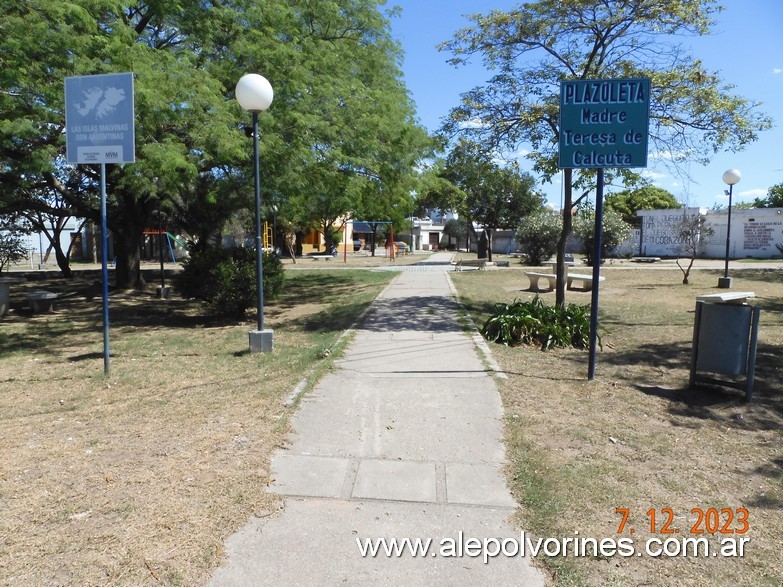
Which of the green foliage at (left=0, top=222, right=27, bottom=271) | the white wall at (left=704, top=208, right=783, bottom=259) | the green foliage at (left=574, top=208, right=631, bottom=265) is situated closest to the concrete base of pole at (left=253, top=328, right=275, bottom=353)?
the green foliage at (left=0, top=222, right=27, bottom=271)

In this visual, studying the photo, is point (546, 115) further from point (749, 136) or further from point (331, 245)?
point (331, 245)

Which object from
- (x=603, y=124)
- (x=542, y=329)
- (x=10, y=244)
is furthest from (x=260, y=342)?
(x=10, y=244)

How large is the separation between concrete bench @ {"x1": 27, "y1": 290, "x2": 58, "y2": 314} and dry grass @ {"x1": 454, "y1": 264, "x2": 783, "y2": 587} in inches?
425

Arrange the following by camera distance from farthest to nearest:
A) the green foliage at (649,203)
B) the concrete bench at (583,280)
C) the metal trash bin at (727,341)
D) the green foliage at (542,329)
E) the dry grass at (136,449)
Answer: the green foliage at (649,203)
the concrete bench at (583,280)
the green foliage at (542,329)
the metal trash bin at (727,341)
the dry grass at (136,449)

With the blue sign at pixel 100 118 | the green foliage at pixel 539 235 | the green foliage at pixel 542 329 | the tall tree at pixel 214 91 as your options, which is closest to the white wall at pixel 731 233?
the green foliage at pixel 539 235

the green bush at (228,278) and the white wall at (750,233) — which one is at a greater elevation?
the white wall at (750,233)

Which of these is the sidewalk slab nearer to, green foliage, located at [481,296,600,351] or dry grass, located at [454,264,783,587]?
dry grass, located at [454,264,783,587]

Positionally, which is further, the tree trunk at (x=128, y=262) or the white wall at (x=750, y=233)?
the white wall at (x=750, y=233)

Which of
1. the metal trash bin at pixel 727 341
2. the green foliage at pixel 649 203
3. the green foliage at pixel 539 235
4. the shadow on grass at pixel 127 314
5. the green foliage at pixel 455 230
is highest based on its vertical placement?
the green foliage at pixel 649 203

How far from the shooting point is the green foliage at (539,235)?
Answer: 27.1 metres

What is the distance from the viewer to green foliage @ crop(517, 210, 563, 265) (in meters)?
27.1

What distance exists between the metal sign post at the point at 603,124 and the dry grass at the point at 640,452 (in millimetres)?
987

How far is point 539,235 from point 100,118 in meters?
23.2

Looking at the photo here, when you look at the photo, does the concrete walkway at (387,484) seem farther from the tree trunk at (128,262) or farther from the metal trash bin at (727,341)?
the tree trunk at (128,262)
